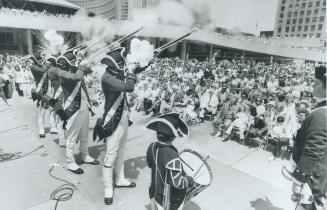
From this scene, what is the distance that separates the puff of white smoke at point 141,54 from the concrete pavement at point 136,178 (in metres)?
2.19

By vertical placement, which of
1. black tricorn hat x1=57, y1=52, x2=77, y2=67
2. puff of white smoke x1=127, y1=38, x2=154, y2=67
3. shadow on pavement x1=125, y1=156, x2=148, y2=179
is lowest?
shadow on pavement x1=125, y1=156, x2=148, y2=179

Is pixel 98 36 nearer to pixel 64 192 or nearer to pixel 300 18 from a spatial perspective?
pixel 64 192

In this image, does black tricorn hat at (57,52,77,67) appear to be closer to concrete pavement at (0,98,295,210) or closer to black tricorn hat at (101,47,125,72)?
black tricorn hat at (101,47,125,72)

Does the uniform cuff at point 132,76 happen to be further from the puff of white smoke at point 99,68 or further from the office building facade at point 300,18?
the office building facade at point 300,18

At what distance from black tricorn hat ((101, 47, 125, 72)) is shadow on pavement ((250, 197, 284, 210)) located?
3044 mm

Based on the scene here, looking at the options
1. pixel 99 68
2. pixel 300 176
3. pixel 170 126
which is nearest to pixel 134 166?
pixel 170 126

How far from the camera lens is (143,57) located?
4105 millimetres

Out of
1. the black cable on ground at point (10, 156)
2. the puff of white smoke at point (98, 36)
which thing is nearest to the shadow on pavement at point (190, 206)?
the black cable on ground at point (10, 156)

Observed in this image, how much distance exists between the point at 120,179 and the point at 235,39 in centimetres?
4338

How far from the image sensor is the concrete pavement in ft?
14.2

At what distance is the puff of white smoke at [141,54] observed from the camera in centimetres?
410

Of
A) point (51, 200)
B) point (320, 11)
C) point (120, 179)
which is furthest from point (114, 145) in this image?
point (320, 11)

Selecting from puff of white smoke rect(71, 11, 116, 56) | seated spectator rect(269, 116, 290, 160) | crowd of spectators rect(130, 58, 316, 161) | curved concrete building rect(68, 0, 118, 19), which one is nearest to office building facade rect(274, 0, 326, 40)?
curved concrete building rect(68, 0, 118, 19)

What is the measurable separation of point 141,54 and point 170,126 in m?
1.65
